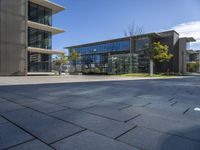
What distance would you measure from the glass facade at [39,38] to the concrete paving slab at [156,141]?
23.6 metres

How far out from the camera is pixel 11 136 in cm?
229

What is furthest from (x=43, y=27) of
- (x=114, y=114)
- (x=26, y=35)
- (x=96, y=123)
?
(x=96, y=123)

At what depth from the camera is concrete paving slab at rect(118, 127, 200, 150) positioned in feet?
6.63

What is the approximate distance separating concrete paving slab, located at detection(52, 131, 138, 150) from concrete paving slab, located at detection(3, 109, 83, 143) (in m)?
0.17

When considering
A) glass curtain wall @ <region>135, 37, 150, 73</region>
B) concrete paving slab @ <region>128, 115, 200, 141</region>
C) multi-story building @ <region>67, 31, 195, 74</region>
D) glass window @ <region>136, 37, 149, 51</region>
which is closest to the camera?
concrete paving slab @ <region>128, 115, 200, 141</region>

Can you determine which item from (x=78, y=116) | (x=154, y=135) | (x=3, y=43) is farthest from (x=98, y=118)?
(x=3, y=43)

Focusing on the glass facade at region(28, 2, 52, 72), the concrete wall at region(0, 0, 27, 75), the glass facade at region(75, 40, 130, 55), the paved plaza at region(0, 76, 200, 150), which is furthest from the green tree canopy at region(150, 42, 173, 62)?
Answer: the paved plaza at region(0, 76, 200, 150)

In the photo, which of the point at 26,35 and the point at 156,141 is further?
the point at 26,35

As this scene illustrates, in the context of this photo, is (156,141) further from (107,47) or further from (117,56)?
(107,47)

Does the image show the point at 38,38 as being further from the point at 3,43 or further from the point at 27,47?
the point at 3,43

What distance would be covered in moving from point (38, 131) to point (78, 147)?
2.59 ft

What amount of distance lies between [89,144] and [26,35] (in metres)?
22.2

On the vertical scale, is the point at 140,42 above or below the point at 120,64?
above

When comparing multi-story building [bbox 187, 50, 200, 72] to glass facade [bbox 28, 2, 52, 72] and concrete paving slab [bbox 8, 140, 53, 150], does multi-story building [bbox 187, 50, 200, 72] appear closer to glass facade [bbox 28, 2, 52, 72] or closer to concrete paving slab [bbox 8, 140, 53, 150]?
glass facade [bbox 28, 2, 52, 72]
